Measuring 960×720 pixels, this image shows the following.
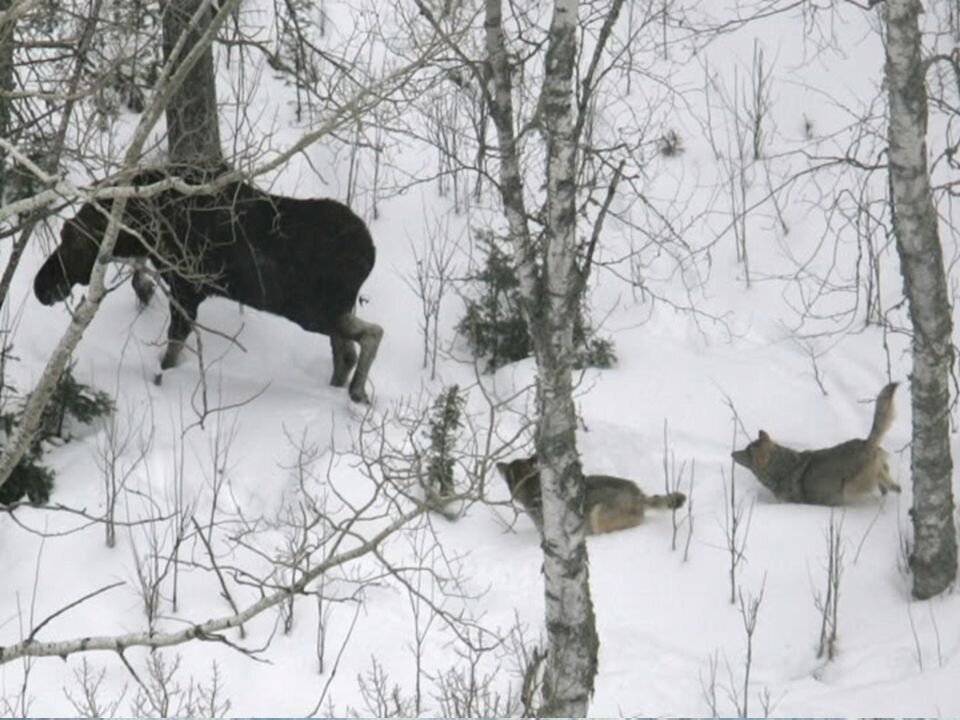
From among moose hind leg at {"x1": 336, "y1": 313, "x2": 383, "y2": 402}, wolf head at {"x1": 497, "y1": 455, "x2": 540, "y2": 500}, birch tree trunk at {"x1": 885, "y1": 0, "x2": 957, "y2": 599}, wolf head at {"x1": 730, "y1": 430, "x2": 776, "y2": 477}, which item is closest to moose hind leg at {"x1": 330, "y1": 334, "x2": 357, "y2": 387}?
moose hind leg at {"x1": 336, "y1": 313, "x2": 383, "y2": 402}

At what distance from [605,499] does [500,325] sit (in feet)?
7.45

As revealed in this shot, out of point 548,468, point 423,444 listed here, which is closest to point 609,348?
point 423,444

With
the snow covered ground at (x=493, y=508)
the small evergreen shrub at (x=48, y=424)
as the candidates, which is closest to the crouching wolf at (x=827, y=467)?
the snow covered ground at (x=493, y=508)

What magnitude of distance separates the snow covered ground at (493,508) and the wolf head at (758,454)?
0.82ft

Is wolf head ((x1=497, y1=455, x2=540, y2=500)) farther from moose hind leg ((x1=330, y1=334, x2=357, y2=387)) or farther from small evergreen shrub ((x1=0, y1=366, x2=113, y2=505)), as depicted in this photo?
small evergreen shrub ((x1=0, y1=366, x2=113, y2=505))

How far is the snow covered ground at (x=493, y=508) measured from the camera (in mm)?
10094

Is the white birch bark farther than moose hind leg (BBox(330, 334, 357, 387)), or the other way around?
moose hind leg (BBox(330, 334, 357, 387))

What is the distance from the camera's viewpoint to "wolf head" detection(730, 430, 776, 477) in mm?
11500

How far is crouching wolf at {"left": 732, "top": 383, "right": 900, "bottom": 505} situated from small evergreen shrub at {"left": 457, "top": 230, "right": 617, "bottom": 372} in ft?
5.57

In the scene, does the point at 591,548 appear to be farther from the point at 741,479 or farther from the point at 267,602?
the point at 267,602

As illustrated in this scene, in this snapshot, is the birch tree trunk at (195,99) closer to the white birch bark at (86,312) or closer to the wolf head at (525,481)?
the wolf head at (525,481)

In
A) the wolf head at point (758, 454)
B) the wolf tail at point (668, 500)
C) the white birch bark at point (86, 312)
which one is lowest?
the white birch bark at point (86, 312)

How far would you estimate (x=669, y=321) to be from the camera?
13789 mm

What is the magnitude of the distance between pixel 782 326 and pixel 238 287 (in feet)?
14.0
